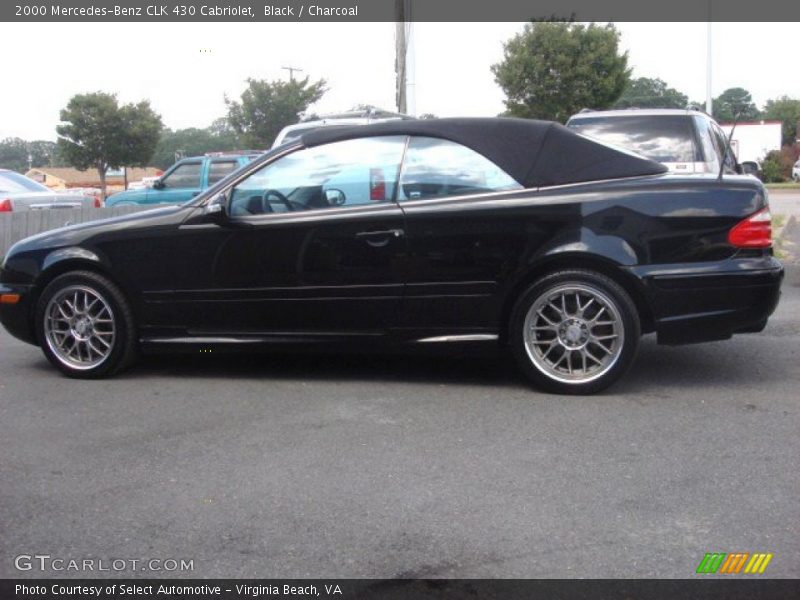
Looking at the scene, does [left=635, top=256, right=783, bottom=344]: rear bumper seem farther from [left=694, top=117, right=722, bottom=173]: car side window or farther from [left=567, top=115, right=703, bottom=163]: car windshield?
[left=567, top=115, right=703, bottom=163]: car windshield

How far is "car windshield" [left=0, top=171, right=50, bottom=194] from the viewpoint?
1586 centimetres

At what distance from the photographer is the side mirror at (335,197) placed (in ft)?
19.0

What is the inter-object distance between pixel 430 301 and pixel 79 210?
37.4ft

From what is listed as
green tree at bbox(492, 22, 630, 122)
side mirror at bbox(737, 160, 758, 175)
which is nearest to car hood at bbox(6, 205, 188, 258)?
side mirror at bbox(737, 160, 758, 175)

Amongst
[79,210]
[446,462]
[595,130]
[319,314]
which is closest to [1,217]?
[79,210]

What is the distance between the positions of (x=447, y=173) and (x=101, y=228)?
2.19m

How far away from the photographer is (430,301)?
5641 millimetres

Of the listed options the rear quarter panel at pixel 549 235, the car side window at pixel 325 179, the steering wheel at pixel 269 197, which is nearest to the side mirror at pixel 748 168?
the rear quarter panel at pixel 549 235

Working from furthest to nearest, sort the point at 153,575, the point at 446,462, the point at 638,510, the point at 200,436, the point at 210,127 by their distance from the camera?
the point at 210,127 < the point at 200,436 < the point at 446,462 < the point at 638,510 < the point at 153,575

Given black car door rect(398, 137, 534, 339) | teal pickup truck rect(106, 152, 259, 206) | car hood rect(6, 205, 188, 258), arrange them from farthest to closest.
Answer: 1. teal pickup truck rect(106, 152, 259, 206)
2. car hood rect(6, 205, 188, 258)
3. black car door rect(398, 137, 534, 339)

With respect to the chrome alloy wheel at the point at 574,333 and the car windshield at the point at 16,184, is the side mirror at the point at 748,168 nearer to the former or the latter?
the chrome alloy wheel at the point at 574,333

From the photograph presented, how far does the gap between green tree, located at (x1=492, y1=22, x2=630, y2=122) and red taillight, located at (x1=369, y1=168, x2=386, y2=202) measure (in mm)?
26094

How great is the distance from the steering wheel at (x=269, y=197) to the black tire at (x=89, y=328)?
107cm

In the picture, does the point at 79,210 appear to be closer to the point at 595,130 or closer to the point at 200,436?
the point at 595,130
